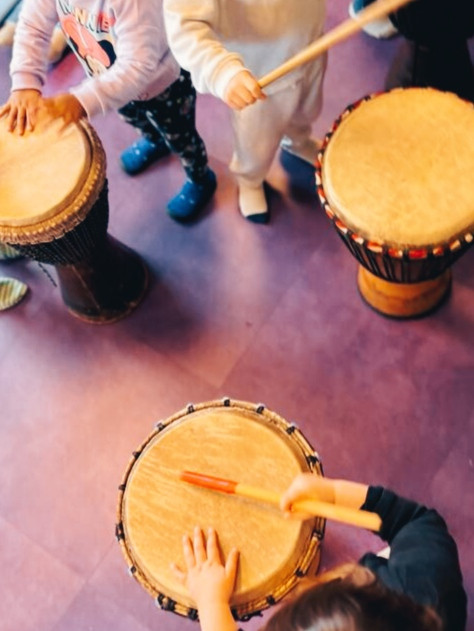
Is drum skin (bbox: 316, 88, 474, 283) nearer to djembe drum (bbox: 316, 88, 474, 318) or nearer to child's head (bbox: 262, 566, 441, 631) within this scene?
djembe drum (bbox: 316, 88, 474, 318)

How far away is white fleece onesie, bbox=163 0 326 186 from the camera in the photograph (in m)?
1.51

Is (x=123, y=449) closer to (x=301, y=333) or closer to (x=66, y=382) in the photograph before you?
(x=66, y=382)

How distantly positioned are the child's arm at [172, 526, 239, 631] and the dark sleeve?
22 centimetres

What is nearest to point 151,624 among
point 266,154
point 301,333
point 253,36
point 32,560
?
point 32,560

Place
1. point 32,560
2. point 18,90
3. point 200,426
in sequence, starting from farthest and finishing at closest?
point 32,560
point 18,90
point 200,426

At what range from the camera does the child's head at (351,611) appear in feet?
3.32

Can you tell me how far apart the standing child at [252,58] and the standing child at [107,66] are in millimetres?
93

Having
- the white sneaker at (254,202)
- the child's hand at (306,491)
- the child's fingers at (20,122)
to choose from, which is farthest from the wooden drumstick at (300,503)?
the white sneaker at (254,202)

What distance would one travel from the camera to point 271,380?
6.46 ft

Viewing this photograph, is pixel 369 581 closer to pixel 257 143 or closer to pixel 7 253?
pixel 257 143

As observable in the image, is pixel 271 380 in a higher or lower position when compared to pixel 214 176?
lower

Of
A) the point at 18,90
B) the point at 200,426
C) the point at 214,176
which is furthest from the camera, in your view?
the point at 214,176

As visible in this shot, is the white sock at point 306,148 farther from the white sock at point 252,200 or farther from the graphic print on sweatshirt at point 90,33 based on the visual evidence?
the graphic print on sweatshirt at point 90,33

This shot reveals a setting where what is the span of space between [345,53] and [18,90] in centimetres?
99
